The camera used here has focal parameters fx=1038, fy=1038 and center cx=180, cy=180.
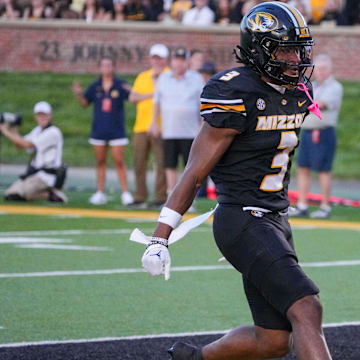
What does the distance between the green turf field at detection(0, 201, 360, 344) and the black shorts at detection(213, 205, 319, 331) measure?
6.16 ft

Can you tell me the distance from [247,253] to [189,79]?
8358 mm

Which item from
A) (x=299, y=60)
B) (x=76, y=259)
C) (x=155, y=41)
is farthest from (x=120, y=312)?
(x=155, y=41)

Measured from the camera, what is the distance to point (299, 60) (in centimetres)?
464

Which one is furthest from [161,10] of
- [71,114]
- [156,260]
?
[156,260]

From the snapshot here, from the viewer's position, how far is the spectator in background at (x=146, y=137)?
43.5 feet

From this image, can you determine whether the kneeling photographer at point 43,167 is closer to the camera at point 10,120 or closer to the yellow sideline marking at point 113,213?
the yellow sideline marking at point 113,213

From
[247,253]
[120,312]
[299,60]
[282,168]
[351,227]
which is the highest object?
[299,60]

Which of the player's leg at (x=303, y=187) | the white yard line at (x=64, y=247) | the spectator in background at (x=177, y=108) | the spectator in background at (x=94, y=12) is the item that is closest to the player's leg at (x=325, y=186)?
the player's leg at (x=303, y=187)

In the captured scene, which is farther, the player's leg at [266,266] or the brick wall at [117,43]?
the brick wall at [117,43]

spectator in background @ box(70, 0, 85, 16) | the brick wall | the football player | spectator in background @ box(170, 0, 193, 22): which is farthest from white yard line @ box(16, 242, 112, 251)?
spectator in background @ box(70, 0, 85, 16)

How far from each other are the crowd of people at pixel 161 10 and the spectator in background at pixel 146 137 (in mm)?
8980

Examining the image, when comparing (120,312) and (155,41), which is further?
(155,41)

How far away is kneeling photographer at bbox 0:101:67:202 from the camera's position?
13.2m

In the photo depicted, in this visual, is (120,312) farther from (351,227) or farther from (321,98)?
(321,98)
